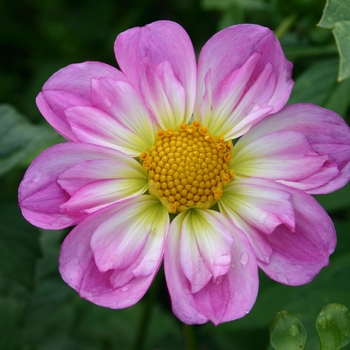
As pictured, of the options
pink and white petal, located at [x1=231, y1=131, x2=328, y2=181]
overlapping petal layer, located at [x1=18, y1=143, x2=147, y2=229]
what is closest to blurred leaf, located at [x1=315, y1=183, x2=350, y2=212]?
pink and white petal, located at [x1=231, y1=131, x2=328, y2=181]

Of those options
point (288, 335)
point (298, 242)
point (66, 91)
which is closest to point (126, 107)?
point (66, 91)

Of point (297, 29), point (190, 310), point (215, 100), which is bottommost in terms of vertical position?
point (297, 29)

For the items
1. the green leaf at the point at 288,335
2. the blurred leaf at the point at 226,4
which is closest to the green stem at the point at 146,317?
the green leaf at the point at 288,335

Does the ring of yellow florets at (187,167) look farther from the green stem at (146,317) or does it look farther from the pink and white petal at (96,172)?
the green stem at (146,317)

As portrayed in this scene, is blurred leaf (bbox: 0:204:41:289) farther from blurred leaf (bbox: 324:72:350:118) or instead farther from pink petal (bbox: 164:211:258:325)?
blurred leaf (bbox: 324:72:350:118)

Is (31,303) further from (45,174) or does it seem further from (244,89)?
(244,89)

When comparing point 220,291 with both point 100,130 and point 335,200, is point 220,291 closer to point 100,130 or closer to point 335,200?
point 100,130

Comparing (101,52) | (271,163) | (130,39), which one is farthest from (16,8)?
(271,163)
